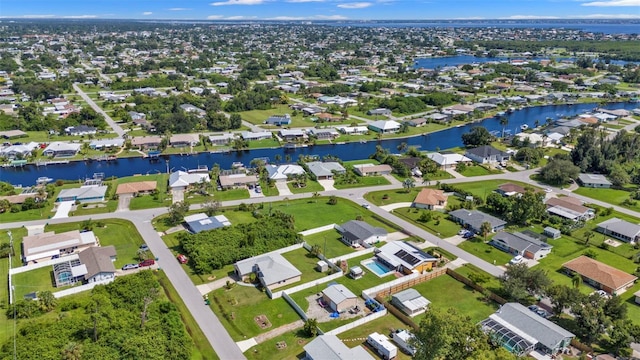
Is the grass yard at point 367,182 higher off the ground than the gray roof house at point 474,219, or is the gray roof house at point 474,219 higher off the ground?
the gray roof house at point 474,219

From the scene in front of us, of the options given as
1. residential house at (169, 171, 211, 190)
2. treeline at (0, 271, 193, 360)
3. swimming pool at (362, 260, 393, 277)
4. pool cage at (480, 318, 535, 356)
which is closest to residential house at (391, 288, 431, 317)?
swimming pool at (362, 260, 393, 277)

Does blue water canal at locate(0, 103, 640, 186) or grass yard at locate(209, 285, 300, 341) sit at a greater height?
grass yard at locate(209, 285, 300, 341)

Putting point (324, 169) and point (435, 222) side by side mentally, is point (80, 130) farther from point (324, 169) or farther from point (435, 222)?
point (435, 222)

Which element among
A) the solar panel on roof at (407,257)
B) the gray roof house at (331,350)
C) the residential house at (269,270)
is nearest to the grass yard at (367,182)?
the solar panel on roof at (407,257)

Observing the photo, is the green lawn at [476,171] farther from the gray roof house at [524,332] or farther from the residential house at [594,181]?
the gray roof house at [524,332]

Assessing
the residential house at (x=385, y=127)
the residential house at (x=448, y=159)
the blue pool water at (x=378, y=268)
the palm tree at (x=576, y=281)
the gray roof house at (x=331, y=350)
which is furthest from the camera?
the residential house at (x=385, y=127)

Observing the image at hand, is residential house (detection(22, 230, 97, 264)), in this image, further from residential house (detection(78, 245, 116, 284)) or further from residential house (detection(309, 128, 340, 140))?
residential house (detection(309, 128, 340, 140))

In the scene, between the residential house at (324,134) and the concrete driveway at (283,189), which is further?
the residential house at (324,134)
